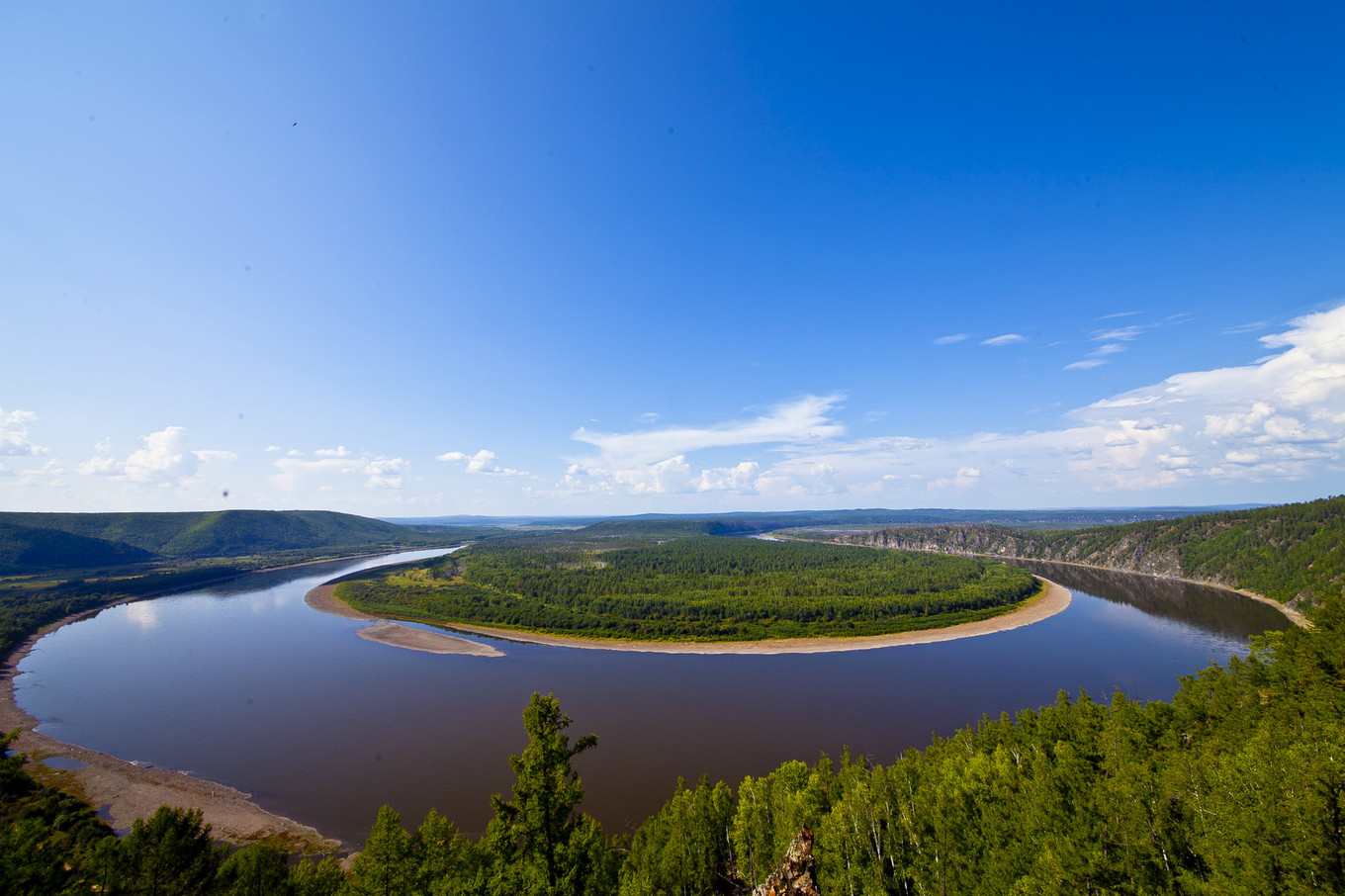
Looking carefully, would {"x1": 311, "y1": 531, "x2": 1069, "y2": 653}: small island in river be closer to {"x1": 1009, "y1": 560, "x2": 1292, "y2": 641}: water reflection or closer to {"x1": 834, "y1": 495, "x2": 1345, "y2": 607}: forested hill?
{"x1": 1009, "y1": 560, "x2": 1292, "y2": 641}: water reflection

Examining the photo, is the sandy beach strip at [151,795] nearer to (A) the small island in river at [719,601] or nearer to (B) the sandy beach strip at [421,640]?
(B) the sandy beach strip at [421,640]

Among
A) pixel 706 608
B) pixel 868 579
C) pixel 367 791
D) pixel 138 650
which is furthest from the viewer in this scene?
pixel 868 579

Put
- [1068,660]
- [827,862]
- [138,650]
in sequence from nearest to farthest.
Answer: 1. [827,862]
2. [1068,660]
3. [138,650]

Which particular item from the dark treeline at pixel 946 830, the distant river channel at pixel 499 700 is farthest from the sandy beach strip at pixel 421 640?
the dark treeline at pixel 946 830

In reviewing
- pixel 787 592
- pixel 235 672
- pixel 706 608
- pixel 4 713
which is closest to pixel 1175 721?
pixel 706 608

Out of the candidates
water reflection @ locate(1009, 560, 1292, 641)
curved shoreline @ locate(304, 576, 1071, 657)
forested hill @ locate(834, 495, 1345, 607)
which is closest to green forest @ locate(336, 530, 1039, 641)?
curved shoreline @ locate(304, 576, 1071, 657)

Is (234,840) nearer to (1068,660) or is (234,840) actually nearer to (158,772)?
(158,772)
